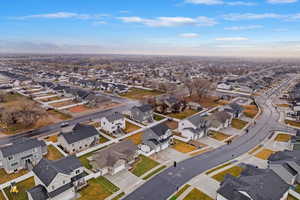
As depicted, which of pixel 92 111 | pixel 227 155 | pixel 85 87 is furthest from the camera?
pixel 85 87

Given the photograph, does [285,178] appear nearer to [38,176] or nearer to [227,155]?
[227,155]

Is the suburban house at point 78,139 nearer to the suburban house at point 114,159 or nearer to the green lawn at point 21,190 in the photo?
the suburban house at point 114,159

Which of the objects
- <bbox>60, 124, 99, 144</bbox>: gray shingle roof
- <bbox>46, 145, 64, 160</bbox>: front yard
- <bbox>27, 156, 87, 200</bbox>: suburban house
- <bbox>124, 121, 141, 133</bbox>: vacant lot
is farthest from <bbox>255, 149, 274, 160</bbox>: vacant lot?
<bbox>46, 145, 64, 160</bbox>: front yard

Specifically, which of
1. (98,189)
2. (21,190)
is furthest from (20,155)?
(98,189)

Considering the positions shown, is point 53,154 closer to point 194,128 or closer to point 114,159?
point 114,159

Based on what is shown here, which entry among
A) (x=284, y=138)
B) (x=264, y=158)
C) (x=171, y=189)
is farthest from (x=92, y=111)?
(x=284, y=138)
